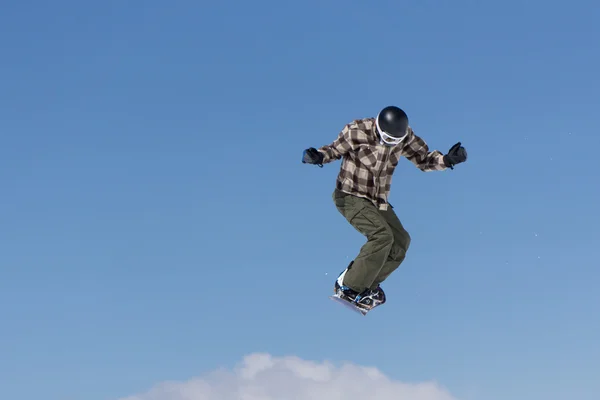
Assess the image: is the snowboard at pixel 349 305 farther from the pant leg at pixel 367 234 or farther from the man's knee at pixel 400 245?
the man's knee at pixel 400 245

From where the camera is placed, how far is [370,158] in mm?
14984

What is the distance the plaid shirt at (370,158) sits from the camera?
48.9 ft

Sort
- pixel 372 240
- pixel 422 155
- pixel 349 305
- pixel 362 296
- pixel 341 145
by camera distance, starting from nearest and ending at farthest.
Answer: pixel 341 145, pixel 372 240, pixel 422 155, pixel 362 296, pixel 349 305

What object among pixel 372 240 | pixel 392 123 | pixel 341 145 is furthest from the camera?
pixel 372 240

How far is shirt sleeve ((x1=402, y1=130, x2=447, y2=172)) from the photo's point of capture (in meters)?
15.3

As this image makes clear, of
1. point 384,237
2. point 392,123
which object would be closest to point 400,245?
point 384,237

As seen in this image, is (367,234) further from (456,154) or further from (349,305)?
(456,154)

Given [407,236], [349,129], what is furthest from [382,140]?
[407,236]

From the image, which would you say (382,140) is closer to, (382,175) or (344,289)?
(382,175)

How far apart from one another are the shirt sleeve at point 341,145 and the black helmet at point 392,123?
2.09 feet

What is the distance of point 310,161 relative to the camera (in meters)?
14.5

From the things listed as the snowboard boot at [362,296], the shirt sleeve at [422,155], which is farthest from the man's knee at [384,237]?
the shirt sleeve at [422,155]

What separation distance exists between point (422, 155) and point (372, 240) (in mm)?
1840

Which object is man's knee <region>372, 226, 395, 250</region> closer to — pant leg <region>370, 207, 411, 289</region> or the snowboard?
pant leg <region>370, 207, 411, 289</region>
